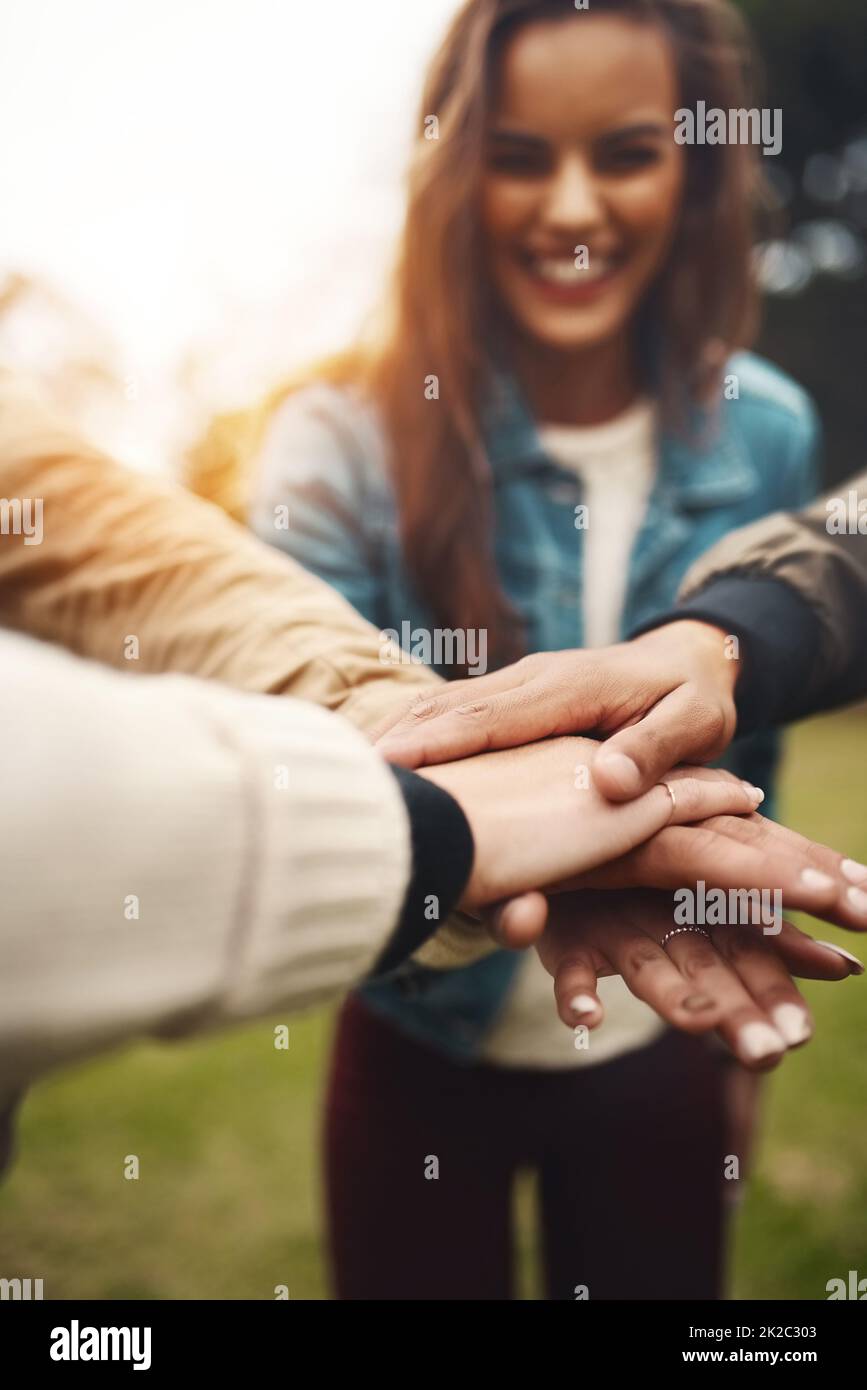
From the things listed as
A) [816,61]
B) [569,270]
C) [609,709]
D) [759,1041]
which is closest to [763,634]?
[609,709]

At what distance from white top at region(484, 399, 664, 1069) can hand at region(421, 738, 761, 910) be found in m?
0.38

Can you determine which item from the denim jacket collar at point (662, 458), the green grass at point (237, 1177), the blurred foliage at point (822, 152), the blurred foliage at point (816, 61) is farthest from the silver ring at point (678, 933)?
the blurred foliage at point (816, 61)

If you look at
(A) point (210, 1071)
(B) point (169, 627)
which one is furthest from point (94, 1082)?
(B) point (169, 627)

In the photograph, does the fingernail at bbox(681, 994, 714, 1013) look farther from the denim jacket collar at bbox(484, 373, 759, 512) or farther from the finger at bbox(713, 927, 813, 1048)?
the denim jacket collar at bbox(484, 373, 759, 512)

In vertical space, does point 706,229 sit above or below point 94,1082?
above

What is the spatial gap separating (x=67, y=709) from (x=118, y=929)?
0.10 m

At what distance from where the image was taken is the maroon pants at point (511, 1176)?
3.67 ft

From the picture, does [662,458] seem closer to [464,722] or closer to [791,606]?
[791,606]

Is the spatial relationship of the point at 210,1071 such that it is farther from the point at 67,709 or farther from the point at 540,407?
the point at 67,709

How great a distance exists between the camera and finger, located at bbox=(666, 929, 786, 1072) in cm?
59

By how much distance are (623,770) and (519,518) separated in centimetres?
52

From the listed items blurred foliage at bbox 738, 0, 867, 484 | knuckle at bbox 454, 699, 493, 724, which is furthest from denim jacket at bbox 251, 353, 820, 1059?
blurred foliage at bbox 738, 0, 867, 484

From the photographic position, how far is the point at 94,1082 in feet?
8.08

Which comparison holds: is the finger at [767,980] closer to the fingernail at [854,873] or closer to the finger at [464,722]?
the fingernail at [854,873]
